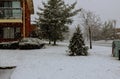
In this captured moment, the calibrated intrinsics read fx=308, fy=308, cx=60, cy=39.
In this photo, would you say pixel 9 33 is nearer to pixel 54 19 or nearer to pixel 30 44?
pixel 54 19

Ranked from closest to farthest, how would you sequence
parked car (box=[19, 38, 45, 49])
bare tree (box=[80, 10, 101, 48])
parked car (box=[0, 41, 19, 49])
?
parked car (box=[19, 38, 45, 49]) < parked car (box=[0, 41, 19, 49]) < bare tree (box=[80, 10, 101, 48])

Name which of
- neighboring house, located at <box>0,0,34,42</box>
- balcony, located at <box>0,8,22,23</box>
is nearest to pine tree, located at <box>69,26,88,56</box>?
balcony, located at <box>0,8,22,23</box>

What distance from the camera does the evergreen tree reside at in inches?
1458

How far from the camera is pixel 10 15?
34.5 meters

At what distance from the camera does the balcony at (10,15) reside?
34.3 m

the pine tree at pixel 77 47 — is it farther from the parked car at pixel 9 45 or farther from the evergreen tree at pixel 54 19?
the evergreen tree at pixel 54 19

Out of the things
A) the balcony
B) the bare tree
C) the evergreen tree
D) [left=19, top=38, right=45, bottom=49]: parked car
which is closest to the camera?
[left=19, top=38, right=45, bottom=49]: parked car

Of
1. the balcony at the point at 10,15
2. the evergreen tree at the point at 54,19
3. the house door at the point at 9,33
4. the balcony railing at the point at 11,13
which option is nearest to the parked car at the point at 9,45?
the balcony at the point at 10,15

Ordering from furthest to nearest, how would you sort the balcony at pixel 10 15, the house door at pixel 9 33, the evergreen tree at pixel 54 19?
the evergreen tree at pixel 54 19
the house door at pixel 9 33
the balcony at pixel 10 15

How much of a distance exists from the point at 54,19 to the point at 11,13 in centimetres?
527

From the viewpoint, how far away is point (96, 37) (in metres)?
90.3

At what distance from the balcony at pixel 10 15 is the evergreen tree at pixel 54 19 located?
3.64 meters

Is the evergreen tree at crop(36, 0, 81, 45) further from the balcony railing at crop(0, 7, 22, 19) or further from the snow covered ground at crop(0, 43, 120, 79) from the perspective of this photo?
the snow covered ground at crop(0, 43, 120, 79)

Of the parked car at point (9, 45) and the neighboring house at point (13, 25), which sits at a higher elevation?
the neighboring house at point (13, 25)
